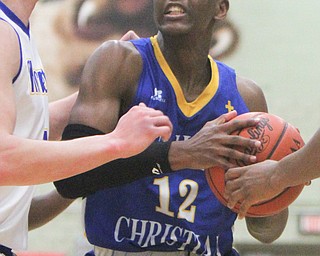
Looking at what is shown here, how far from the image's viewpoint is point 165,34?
414 cm

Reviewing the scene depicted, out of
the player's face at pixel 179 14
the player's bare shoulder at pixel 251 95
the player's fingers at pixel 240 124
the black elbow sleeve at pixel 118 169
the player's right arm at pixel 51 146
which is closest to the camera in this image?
Result: the player's right arm at pixel 51 146

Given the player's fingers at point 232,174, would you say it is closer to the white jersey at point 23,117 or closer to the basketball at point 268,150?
the basketball at point 268,150

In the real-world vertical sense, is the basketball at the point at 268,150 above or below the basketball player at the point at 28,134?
below

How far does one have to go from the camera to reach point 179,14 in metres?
4.11

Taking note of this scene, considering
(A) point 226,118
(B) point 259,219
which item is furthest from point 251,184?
(B) point 259,219

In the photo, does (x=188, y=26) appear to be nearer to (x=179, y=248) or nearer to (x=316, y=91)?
(x=179, y=248)

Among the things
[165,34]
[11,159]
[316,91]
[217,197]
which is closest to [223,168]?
[217,197]

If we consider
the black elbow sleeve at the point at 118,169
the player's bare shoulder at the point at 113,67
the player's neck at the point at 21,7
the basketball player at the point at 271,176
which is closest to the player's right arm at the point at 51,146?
the player's neck at the point at 21,7

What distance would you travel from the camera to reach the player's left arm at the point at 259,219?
14.1 ft

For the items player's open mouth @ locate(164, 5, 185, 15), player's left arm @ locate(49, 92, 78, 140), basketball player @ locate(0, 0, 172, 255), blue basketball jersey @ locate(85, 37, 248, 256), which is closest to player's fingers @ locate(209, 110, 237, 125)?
blue basketball jersey @ locate(85, 37, 248, 256)

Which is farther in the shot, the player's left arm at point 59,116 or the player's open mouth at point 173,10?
the player's left arm at point 59,116

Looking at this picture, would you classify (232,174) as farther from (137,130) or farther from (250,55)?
(250,55)

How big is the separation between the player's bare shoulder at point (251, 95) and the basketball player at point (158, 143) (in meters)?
0.04

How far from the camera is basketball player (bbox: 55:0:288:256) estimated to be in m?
3.94
